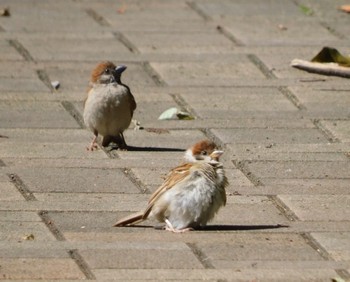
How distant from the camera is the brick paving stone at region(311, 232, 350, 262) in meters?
7.45

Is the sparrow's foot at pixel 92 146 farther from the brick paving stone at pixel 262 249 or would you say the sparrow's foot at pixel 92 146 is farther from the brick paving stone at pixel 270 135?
the brick paving stone at pixel 262 249

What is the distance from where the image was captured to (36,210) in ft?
27.3

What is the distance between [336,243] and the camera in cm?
768

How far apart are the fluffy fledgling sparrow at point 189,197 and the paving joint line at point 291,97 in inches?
124

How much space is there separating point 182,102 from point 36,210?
301 cm

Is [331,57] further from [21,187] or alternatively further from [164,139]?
[21,187]

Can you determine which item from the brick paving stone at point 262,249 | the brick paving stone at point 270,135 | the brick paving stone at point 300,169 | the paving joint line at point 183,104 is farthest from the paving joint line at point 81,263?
the paving joint line at point 183,104

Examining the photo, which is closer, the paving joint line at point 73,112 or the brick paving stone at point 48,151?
the brick paving stone at point 48,151

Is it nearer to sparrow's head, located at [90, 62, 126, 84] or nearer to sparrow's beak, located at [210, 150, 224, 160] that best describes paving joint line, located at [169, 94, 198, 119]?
sparrow's head, located at [90, 62, 126, 84]

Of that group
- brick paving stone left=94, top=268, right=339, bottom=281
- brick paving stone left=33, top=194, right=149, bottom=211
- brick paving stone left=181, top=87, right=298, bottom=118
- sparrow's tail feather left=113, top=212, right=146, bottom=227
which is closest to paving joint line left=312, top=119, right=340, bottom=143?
brick paving stone left=181, top=87, right=298, bottom=118

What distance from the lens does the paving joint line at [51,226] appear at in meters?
7.79

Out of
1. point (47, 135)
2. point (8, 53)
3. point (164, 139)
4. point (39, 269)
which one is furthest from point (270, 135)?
point (39, 269)

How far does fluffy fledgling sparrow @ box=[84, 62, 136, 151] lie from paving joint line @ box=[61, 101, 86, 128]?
0.51 meters

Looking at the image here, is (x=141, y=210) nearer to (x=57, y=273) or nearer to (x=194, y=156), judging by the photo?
(x=194, y=156)
